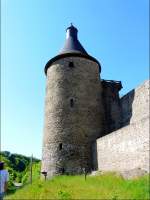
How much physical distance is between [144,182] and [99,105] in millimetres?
10041

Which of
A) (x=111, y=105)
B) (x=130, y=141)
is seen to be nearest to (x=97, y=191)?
(x=130, y=141)

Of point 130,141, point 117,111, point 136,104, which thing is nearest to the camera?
point 130,141

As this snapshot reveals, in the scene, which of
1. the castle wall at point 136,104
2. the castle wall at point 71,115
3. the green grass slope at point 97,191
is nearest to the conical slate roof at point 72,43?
the castle wall at point 71,115

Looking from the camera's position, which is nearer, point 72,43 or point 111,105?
point 111,105

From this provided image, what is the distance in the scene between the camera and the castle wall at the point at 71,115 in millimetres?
19031

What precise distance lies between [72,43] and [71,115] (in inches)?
225

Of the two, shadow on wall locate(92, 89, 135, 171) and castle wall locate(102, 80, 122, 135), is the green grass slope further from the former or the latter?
castle wall locate(102, 80, 122, 135)

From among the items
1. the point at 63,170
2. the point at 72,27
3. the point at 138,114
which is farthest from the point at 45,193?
the point at 72,27

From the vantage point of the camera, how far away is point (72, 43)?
22.8 metres

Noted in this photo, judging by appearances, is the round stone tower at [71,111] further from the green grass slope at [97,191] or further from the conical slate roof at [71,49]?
the green grass slope at [97,191]

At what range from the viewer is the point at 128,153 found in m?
14.8

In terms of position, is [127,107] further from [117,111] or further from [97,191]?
[97,191]

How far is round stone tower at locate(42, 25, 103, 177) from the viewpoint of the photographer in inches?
750

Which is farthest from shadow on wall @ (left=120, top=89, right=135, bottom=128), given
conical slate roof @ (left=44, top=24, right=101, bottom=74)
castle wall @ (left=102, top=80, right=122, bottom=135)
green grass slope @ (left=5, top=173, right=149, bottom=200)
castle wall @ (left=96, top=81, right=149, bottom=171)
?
green grass slope @ (left=5, top=173, right=149, bottom=200)
